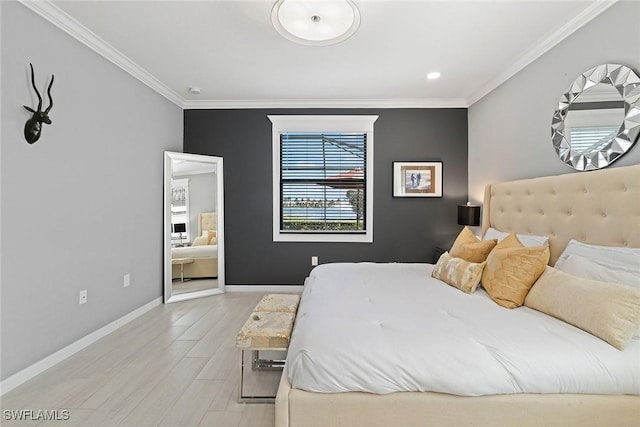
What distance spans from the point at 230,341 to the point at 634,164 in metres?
3.19

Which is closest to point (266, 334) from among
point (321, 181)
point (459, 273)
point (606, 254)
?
point (459, 273)

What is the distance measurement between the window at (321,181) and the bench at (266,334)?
6.31 feet

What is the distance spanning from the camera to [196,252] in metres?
3.87

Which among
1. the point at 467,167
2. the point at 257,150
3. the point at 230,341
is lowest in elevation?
the point at 230,341

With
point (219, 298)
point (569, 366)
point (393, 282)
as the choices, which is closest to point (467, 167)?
point (393, 282)

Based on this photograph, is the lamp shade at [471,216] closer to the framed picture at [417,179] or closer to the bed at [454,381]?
the framed picture at [417,179]

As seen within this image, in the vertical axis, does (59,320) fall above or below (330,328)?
below

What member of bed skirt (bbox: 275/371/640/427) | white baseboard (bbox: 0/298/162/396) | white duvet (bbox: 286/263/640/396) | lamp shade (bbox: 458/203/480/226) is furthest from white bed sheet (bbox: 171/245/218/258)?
lamp shade (bbox: 458/203/480/226)

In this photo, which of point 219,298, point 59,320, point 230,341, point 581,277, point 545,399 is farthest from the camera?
point 219,298

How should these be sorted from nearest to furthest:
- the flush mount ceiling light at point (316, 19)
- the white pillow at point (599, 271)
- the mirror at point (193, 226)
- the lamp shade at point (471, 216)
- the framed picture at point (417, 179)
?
the white pillow at point (599, 271), the flush mount ceiling light at point (316, 19), the lamp shade at point (471, 216), the mirror at point (193, 226), the framed picture at point (417, 179)

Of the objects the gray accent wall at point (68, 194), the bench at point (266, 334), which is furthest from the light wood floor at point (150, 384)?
the gray accent wall at point (68, 194)

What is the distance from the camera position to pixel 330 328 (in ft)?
4.91

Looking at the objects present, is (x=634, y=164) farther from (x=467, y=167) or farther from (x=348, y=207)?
Answer: (x=348, y=207)

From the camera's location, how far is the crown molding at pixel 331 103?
394cm
